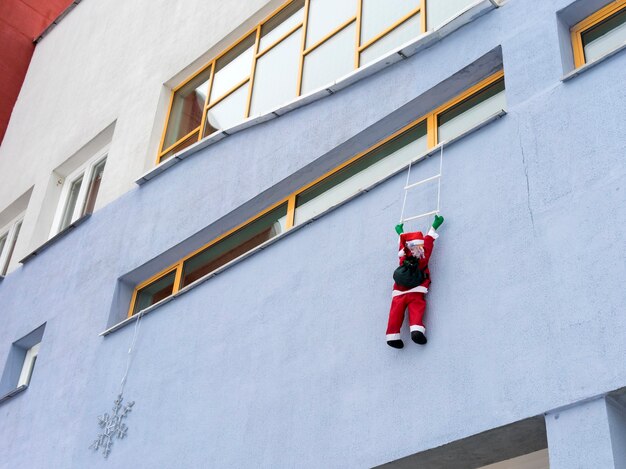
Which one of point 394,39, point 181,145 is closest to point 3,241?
point 181,145

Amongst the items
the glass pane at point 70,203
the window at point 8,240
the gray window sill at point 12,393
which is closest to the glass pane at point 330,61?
the gray window sill at point 12,393

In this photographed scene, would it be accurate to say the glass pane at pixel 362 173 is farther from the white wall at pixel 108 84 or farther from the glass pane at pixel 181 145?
the white wall at pixel 108 84

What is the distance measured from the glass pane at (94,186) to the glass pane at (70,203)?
1.27 ft

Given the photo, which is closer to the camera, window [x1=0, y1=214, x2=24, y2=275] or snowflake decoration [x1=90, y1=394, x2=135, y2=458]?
snowflake decoration [x1=90, y1=394, x2=135, y2=458]

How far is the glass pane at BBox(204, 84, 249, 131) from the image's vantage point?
42.9 feet

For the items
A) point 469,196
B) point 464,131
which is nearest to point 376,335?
point 469,196

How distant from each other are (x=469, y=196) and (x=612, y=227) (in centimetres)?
159

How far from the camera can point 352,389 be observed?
8.42 meters

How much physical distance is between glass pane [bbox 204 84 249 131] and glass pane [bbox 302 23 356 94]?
1.25m

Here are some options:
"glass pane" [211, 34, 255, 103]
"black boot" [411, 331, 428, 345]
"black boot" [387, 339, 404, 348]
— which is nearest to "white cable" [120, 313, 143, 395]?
"glass pane" [211, 34, 255, 103]

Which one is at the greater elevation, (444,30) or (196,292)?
(444,30)

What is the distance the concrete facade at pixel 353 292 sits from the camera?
722 centimetres

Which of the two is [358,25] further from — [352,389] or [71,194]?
[71,194]

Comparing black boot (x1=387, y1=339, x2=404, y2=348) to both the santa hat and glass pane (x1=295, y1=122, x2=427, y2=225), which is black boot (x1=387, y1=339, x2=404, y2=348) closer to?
the santa hat
